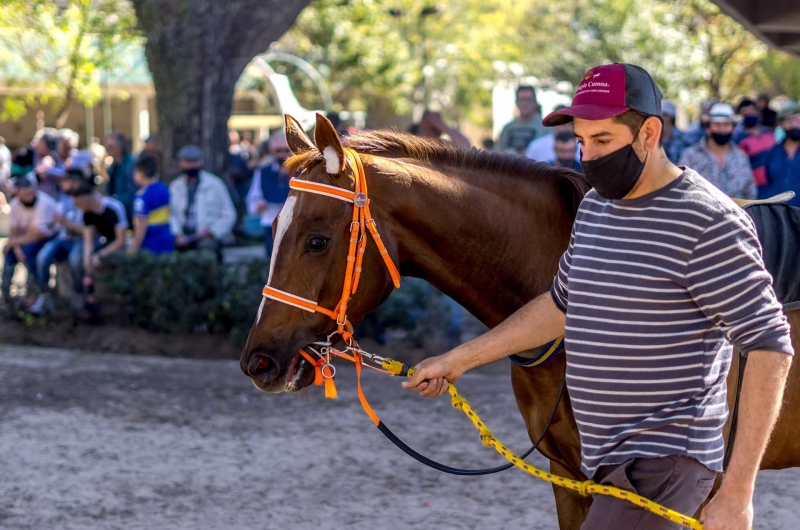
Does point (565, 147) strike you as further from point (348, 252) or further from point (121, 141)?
point (121, 141)

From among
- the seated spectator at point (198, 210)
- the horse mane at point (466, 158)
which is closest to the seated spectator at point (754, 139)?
the seated spectator at point (198, 210)

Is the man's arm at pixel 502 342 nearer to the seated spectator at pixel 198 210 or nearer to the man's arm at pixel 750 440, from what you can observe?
the man's arm at pixel 750 440

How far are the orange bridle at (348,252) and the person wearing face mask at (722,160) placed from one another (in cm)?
490

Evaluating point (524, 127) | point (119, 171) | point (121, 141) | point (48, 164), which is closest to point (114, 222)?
point (119, 171)

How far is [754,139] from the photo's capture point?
9305 millimetres

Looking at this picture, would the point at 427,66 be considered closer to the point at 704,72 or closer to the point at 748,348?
the point at 704,72

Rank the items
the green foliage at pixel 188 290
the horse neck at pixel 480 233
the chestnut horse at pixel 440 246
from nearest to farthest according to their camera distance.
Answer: the chestnut horse at pixel 440 246, the horse neck at pixel 480 233, the green foliage at pixel 188 290

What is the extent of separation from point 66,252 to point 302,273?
285 inches

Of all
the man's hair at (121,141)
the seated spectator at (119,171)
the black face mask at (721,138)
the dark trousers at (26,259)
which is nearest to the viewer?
the black face mask at (721,138)

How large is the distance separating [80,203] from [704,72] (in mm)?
18369

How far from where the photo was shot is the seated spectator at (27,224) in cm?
1007

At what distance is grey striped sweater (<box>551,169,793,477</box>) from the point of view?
2213mm

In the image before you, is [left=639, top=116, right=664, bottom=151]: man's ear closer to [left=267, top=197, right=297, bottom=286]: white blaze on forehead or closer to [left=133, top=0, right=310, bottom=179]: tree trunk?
[left=267, top=197, right=297, bottom=286]: white blaze on forehead

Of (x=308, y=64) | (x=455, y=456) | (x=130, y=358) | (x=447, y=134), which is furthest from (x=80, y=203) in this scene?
(x=308, y=64)
